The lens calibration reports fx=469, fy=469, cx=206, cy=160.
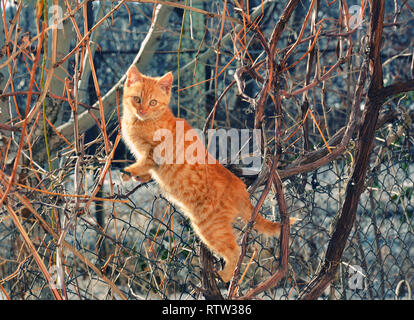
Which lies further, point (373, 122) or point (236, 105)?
point (236, 105)

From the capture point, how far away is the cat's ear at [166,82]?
203 cm

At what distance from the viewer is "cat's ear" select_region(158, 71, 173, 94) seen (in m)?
2.03

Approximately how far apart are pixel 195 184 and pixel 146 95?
449 millimetres

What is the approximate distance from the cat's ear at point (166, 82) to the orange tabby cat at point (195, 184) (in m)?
0.04

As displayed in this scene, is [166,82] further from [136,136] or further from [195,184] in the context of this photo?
[195,184]

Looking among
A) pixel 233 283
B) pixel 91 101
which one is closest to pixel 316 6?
pixel 233 283

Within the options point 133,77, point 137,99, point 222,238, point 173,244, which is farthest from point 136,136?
point 173,244

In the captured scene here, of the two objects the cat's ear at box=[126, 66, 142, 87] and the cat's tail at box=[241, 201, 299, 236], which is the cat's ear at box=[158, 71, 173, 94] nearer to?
the cat's ear at box=[126, 66, 142, 87]

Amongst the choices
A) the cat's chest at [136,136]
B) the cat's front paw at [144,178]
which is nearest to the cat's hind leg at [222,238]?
the cat's front paw at [144,178]

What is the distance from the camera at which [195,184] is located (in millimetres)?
1858

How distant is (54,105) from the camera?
280 cm
